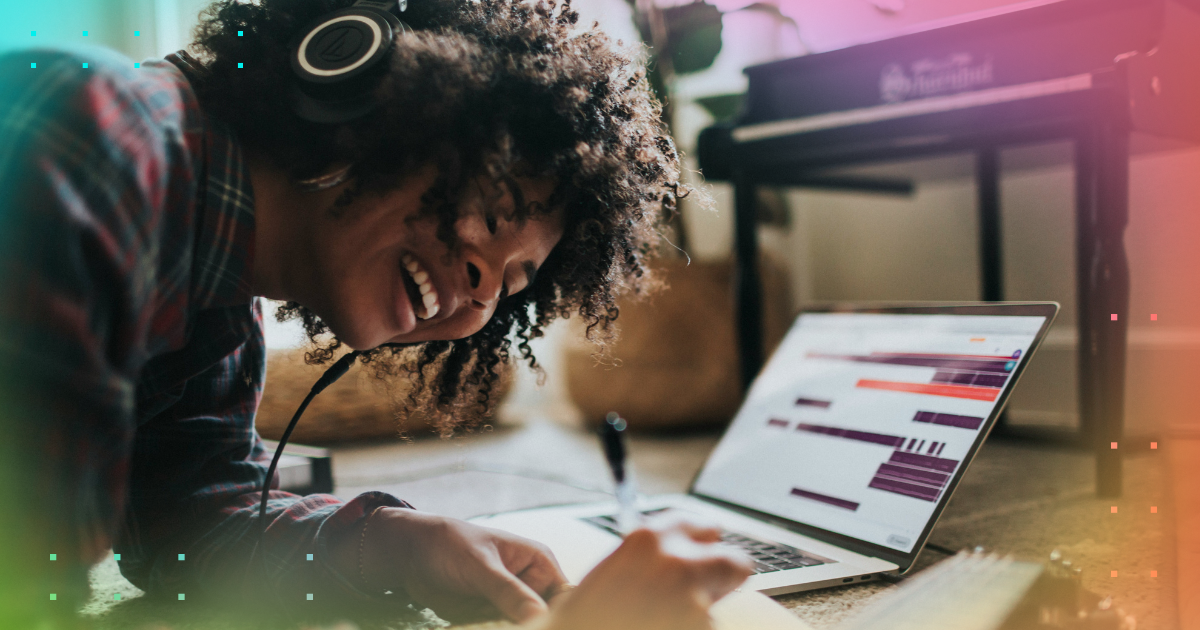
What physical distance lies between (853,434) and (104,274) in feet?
2.13

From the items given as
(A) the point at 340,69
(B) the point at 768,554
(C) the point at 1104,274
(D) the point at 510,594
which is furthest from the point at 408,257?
(C) the point at 1104,274

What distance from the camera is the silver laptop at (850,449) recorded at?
2.15ft

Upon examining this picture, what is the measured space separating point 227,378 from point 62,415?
1.13 ft

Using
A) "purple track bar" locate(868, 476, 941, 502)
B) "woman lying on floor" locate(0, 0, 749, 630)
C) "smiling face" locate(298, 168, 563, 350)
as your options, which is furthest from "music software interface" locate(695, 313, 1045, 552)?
"smiling face" locate(298, 168, 563, 350)

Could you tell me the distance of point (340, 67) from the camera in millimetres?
516

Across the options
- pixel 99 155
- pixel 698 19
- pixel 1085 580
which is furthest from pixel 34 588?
pixel 698 19

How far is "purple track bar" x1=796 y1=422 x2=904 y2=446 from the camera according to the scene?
2.39ft

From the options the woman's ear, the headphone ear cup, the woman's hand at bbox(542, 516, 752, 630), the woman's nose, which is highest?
the headphone ear cup

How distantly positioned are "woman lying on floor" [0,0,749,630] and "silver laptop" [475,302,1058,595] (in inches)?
7.9

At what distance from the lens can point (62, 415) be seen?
36 centimetres

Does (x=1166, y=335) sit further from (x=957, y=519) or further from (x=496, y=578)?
(x=496, y=578)

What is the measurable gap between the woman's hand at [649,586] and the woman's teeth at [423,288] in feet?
0.90

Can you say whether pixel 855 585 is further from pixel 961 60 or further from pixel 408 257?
pixel 961 60

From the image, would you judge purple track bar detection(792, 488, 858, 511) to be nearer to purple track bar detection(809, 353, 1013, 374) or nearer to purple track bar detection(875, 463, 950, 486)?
purple track bar detection(875, 463, 950, 486)
